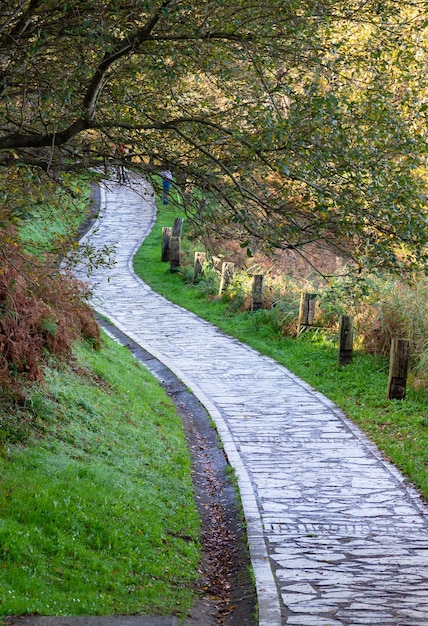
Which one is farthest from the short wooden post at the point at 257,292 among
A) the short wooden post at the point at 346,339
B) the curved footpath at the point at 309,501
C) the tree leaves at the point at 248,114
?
the tree leaves at the point at 248,114

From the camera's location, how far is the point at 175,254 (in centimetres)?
2753

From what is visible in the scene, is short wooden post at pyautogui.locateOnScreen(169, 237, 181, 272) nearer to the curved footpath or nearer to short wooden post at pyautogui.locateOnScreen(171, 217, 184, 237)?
short wooden post at pyautogui.locateOnScreen(171, 217, 184, 237)

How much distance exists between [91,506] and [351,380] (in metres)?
8.20

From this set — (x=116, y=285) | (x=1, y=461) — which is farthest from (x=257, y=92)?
(x=116, y=285)

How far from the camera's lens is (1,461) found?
8.02 meters

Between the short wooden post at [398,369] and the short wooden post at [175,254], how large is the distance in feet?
48.7

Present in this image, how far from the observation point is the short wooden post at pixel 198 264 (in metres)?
25.5

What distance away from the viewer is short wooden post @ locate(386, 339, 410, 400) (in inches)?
523

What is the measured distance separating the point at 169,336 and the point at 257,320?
2307 mm

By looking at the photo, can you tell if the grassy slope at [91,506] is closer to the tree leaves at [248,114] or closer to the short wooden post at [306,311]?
the tree leaves at [248,114]

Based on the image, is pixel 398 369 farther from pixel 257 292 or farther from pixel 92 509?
pixel 257 292

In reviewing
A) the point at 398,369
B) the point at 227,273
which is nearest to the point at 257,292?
the point at 227,273

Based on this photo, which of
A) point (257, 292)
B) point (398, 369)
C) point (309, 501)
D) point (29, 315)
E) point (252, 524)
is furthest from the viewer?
point (257, 292)

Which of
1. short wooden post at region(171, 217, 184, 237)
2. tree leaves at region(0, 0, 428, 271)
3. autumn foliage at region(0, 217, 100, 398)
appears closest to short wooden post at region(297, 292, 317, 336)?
autumn foliage at region(0, 217, 100, 398)
